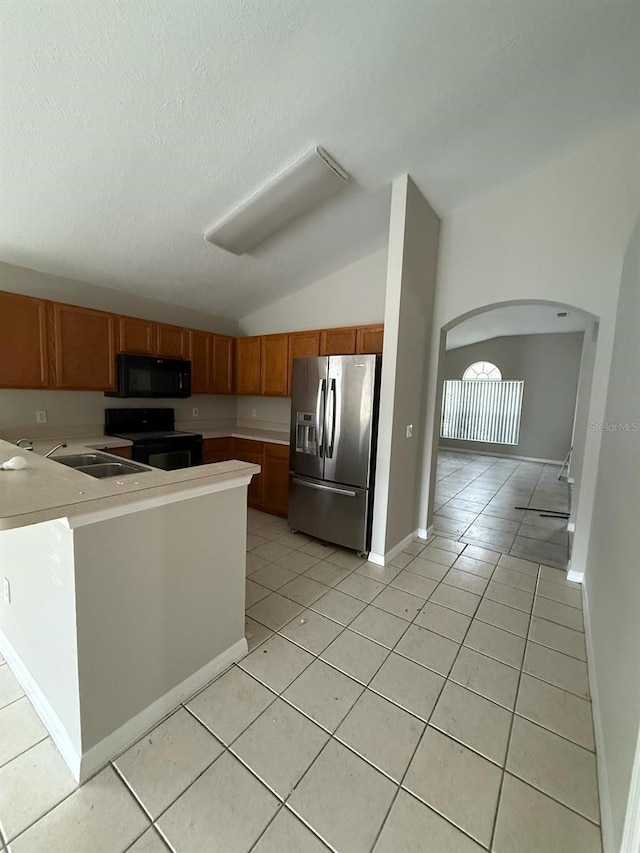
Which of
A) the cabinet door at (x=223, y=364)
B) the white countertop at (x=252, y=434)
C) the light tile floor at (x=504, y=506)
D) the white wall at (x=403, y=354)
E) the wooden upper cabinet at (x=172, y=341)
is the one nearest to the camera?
the white wall at (x=403, y=354)

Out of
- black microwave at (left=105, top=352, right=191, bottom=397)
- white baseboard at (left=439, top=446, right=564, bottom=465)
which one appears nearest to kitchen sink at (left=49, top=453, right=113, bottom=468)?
black microwave at (left=105, top=352, right=191, bottom=397)

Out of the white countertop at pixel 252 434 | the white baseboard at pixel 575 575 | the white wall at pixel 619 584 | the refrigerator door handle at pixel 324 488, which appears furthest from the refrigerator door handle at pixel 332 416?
the white baseboard at pixel 575 575

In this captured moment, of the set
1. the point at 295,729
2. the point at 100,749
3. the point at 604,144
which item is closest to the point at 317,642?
the point at 295,729

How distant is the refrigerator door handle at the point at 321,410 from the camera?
3.15 metres

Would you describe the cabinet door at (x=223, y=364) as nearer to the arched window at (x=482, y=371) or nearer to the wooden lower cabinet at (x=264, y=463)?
the wooden lower cabinet at (x=264, y=463)

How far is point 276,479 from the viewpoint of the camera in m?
4.00

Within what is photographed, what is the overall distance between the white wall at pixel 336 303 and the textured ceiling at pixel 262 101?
33.2 inches

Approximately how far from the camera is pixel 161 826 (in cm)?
116

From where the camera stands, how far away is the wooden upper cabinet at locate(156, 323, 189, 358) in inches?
149

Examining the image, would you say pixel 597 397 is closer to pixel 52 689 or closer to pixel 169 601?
pixel 169 601

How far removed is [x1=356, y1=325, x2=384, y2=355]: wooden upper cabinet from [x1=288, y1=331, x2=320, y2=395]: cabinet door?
52 cm

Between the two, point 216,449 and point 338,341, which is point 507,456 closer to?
point 338,341

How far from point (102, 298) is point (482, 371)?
7657 millimetres

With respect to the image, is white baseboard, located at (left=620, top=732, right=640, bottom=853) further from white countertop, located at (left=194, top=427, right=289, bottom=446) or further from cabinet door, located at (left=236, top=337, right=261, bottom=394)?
cabinet door, located at (left=236, top=337, right=261, bottom=394)
